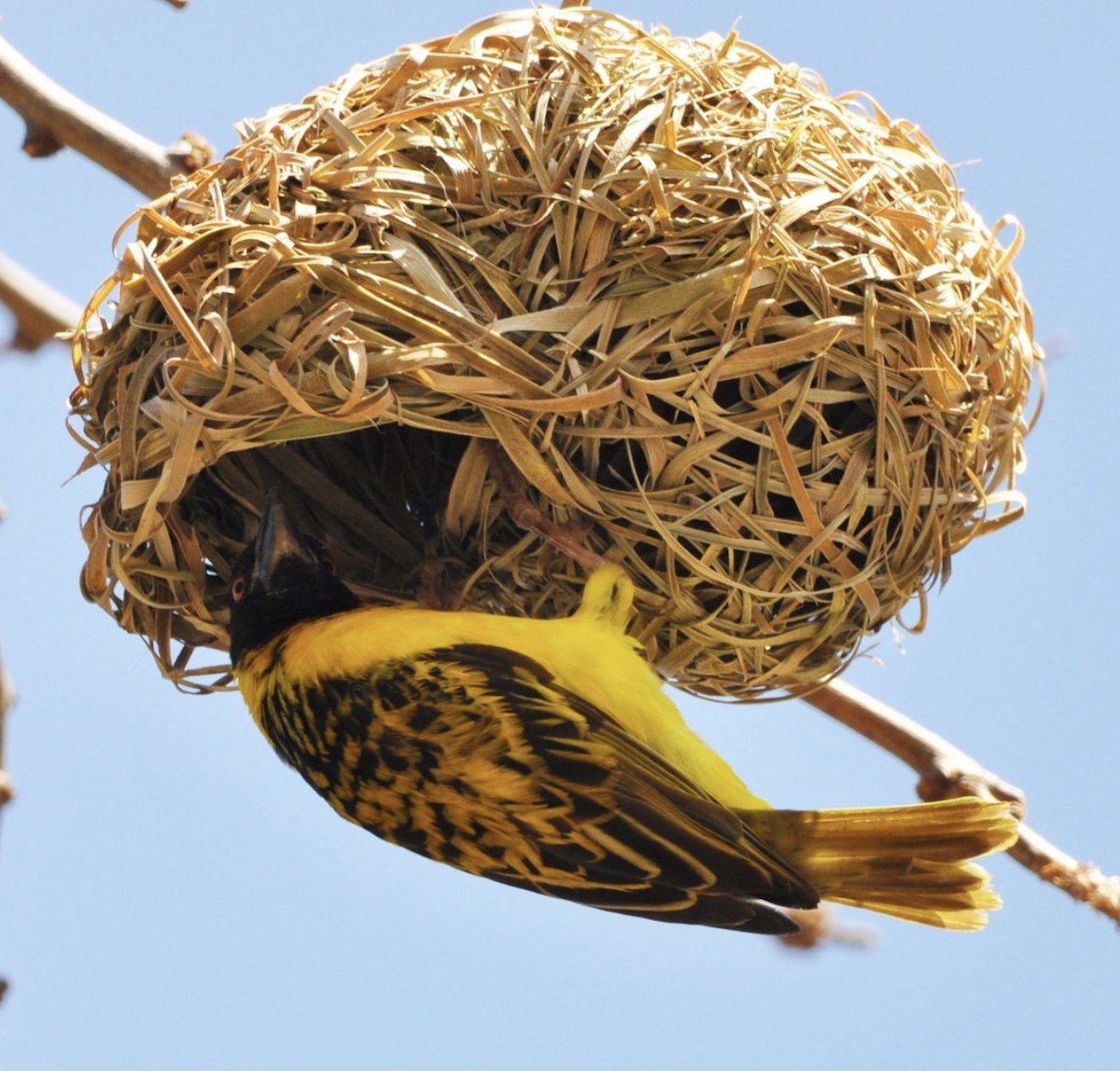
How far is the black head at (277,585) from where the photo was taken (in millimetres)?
2262

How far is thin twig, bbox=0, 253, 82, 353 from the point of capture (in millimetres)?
2678

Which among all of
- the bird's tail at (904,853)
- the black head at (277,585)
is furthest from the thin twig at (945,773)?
the black head at (277,585)

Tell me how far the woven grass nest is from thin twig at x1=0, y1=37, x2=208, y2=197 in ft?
0.82

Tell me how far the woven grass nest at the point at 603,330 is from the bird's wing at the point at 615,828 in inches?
6.9

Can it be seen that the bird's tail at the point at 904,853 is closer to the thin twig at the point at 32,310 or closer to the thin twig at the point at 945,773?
the thin twig at the point at 945,773

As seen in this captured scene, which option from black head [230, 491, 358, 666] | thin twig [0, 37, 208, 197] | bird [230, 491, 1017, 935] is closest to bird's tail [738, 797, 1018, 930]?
bird [230, 491, 1017, 935]

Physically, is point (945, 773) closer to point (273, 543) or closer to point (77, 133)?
point (273, 543)

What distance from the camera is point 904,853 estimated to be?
2.27 metres

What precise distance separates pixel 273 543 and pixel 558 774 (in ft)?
1.56

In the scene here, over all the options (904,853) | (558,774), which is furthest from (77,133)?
(904,853)

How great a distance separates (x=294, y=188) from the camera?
209 centimetres

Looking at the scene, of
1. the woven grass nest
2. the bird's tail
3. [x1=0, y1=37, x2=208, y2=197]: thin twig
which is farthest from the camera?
[x1=0, y1=37, x2=208, y2=197]: thin twig

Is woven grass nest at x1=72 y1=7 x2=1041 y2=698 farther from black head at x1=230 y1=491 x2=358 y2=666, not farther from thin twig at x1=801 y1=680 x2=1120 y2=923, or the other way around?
thin twig at x1=801 y1=680 x2=1120 y2=923

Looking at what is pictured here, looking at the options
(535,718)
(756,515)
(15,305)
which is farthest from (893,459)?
(15,305)
